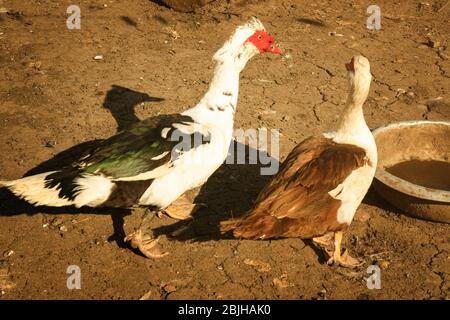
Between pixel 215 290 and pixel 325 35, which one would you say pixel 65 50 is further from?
pixel 215 290

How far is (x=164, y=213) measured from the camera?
396 centimetres

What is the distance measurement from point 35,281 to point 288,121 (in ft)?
9.46

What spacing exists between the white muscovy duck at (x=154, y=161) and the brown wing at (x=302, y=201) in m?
0.53

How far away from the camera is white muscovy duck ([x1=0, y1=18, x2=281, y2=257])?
317 cm

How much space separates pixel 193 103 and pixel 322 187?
240 cm

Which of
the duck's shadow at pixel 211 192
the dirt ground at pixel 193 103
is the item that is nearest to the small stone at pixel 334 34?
the dirt ground at pixel 193 103

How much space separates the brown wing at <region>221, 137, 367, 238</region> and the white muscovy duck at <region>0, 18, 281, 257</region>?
0.53m

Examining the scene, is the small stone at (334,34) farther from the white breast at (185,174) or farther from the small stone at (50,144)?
the small stone at (50,144)

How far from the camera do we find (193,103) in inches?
202

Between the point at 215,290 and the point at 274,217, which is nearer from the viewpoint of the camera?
the point at 274,217

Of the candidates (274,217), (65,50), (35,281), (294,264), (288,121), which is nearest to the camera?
(274,217)

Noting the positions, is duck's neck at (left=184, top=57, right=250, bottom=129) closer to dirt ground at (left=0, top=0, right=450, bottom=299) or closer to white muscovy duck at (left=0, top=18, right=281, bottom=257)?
white muscovy duck at (left=0, top=18, right=281, bottom=257)

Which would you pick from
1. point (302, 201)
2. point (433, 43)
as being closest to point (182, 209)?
point (302, 201)

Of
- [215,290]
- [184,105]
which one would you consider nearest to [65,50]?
[184,105]
